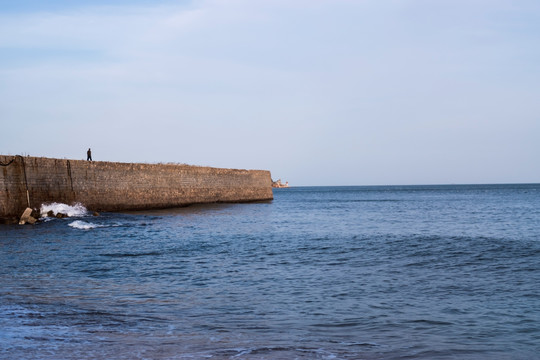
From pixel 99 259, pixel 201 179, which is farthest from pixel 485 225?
pixel 201 179

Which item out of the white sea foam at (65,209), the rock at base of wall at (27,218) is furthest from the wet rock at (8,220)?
the white sea foam at (65,209)

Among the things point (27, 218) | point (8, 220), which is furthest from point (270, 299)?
point (8, 220)

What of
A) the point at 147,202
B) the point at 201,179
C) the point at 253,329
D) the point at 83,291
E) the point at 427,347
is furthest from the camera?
the point at 201,179

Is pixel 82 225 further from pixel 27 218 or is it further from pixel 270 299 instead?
pixel 270 299

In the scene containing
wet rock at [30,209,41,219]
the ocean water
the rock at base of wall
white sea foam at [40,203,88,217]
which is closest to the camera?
the ocean water

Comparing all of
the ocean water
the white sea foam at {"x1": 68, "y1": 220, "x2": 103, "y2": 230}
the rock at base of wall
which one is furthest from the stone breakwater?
the ocean water

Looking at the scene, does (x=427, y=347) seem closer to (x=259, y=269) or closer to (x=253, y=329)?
(x=253, y=329)

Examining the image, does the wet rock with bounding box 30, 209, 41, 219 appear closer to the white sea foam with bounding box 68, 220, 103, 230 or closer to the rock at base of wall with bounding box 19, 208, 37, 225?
the rock at base of wall with bounding box 19, 208, 37, 225

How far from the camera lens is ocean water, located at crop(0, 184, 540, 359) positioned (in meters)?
5.95

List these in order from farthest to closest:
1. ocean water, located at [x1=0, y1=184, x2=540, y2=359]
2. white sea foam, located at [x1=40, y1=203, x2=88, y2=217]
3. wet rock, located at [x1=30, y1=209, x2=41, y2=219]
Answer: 1. white sea foam, located at [x1=40, y1=203, x2=88, y2=217]
2. wet rock, located at [x1=30, y1=209, x2=41, y2=219]
3. ocean water, located at [x1=0, y1=184, x2=540, y2=359]

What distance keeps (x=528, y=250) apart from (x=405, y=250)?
338 centimetres

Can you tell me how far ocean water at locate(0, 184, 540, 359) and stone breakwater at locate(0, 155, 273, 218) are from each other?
6169 millimetres

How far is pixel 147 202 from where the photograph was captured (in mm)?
35438

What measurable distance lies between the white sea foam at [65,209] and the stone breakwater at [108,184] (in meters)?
0.27
